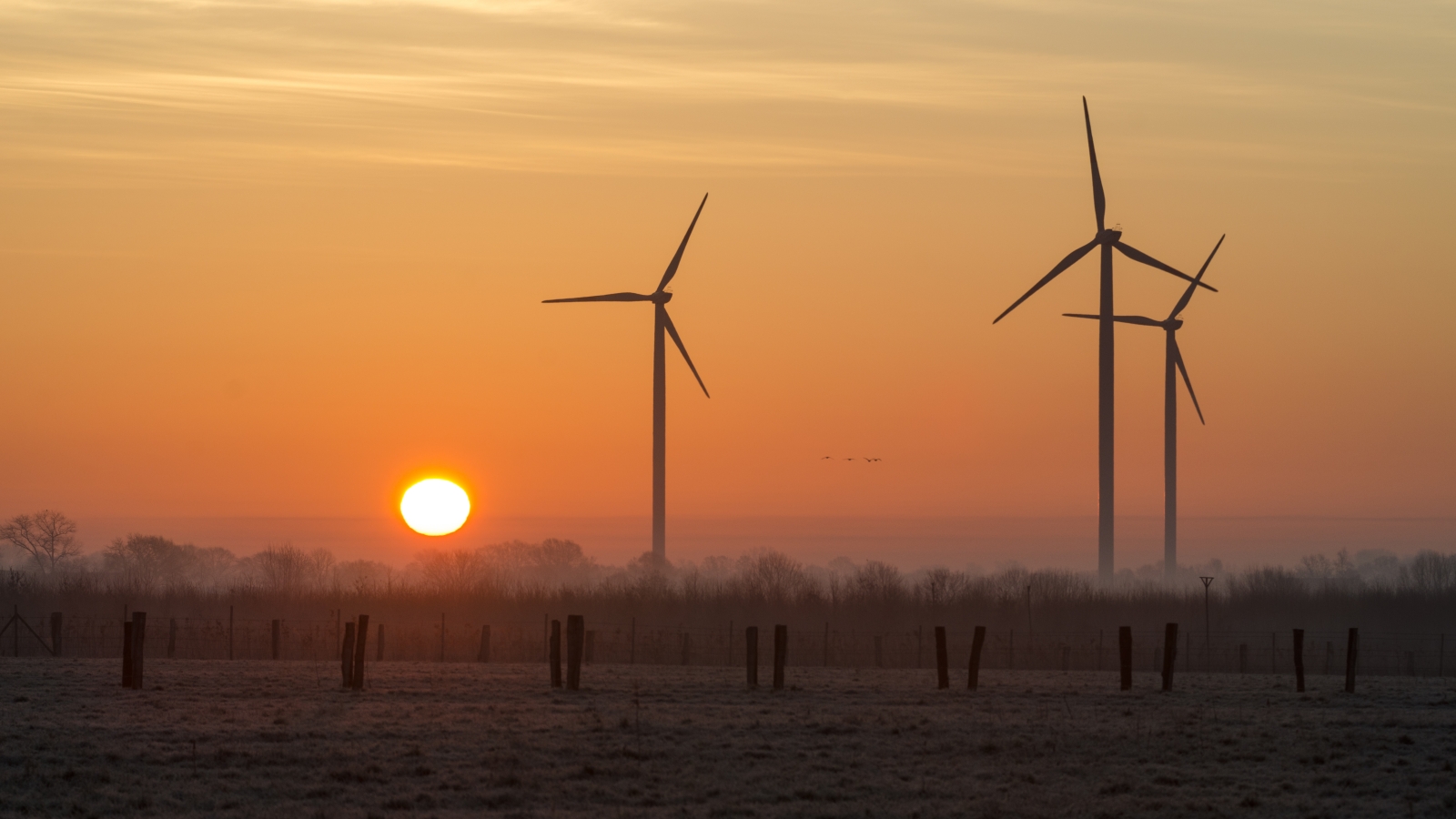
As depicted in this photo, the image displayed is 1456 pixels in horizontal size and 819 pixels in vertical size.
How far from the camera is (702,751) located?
2930 centimetres

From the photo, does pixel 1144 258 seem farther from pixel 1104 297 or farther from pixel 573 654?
pixel 573 654

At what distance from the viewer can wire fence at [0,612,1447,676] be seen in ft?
211

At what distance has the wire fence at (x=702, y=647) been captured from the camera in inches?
2537

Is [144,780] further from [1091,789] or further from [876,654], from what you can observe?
[876,654]

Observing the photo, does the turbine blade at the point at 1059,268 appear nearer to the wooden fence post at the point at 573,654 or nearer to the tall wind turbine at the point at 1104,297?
the tall wind turbine at the point at 1104,297

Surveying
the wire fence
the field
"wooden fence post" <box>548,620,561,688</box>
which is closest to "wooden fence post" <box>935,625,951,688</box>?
the field

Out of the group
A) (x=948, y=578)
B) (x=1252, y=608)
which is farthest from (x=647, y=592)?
(x=1252, y=608)

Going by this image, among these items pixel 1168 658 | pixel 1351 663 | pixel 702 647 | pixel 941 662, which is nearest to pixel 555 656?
pixel 941 662

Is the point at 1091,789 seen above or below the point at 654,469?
below

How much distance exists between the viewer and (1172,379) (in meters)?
120

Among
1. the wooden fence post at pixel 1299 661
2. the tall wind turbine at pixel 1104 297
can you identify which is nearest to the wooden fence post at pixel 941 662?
the wooden fence post at pixel 1299 661

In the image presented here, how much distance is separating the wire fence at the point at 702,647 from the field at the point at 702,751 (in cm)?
2021

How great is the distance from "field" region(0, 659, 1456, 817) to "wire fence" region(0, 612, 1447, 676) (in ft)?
66.3

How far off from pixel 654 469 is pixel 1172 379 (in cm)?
4225
